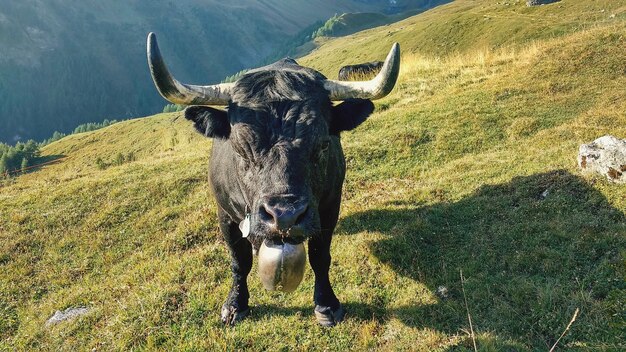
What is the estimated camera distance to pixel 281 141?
475 cm

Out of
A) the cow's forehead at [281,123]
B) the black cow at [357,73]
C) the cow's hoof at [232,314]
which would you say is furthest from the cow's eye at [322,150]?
the black cow at [357,73]

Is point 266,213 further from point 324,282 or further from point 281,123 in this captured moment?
point 324,282

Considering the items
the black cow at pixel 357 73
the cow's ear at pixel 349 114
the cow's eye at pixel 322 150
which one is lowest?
the cow's eye at pixel 322 150

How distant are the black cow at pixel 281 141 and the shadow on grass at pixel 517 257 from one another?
1.72 meters

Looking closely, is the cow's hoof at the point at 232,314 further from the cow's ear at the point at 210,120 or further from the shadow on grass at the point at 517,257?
the cow's ear at the point at 210,120

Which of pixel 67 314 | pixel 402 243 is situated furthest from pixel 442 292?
pixel 67 314

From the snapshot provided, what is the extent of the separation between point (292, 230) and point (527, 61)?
716 inches

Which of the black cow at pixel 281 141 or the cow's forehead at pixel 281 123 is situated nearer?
the black cow at pixel 281 141

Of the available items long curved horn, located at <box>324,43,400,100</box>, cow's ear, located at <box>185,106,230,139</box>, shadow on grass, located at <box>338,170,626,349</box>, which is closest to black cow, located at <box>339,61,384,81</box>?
shadow on grass, located at <box>338,170,626,349</box>

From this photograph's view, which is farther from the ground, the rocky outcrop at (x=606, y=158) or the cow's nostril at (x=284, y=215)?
the cow's nostril at (x=284, y=215)

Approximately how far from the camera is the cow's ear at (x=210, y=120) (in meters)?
5.40

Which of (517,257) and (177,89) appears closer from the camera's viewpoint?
(177,89)

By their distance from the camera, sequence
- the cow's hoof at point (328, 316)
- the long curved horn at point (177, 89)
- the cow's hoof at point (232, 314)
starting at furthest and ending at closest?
the cow's hoof at point (232, 314)
the cow's hoof at point (328, 316)
the long curved horn at point (177, 89)

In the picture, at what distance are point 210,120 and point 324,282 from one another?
9.83ft
